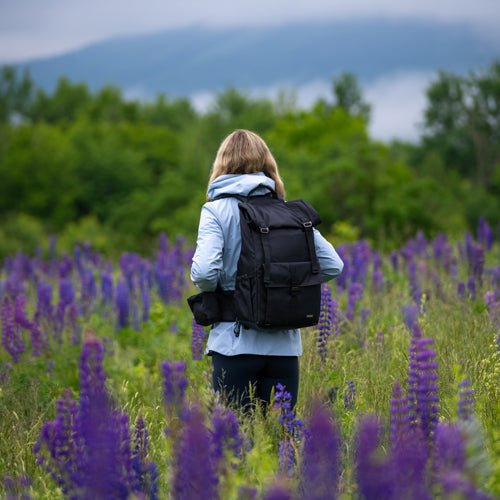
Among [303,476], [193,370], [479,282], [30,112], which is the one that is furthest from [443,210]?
[30,112]

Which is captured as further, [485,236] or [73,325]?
[485,236]

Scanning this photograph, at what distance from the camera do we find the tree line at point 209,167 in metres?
29.7

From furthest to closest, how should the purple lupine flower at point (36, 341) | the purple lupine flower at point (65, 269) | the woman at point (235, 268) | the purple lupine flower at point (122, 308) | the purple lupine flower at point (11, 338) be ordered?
the purple lupine flower at point (65, 269) → the purple lupine flower at point (122, 308) → the purple lupine flower at point (36, 341) → the purple lupine flower at point (11, 338) → the woman at point (235, 268)

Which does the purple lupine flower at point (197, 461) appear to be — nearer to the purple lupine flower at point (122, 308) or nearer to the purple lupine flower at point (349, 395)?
the purple lupine flower at point (349, 395)

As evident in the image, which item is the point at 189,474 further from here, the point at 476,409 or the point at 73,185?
the point at 73,185

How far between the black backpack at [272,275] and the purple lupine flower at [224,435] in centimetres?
83

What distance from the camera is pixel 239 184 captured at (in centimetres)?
451

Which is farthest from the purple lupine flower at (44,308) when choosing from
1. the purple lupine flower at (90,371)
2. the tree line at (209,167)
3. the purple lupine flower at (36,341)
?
the tree line at (209,167)

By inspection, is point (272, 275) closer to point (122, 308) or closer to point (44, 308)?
point (44, 308)

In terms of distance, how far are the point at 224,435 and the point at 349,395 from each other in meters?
1.96

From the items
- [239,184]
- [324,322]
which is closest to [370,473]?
[239,184]

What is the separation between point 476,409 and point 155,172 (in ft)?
177

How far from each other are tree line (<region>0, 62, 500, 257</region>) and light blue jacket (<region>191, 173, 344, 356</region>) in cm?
2303

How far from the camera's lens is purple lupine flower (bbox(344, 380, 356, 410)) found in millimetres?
4918
